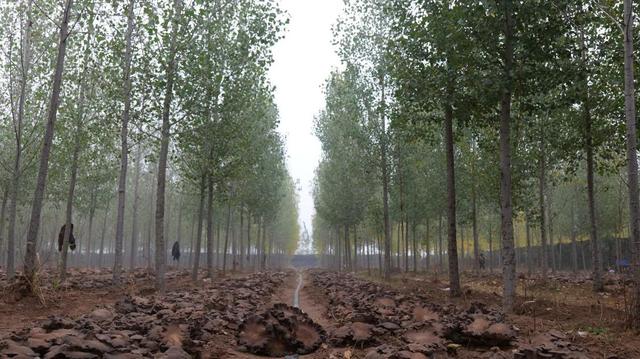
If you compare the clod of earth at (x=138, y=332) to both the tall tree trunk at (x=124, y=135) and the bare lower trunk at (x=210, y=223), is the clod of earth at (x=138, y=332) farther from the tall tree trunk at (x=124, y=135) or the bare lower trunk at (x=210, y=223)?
the bare lower trunk at (x=210, y=223)

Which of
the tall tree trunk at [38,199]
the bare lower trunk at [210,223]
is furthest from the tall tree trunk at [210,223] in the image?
the tall tree trunk at [38,199]

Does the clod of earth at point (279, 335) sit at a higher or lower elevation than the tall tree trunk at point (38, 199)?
lower

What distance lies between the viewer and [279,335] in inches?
262

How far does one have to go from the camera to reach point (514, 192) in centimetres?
2025

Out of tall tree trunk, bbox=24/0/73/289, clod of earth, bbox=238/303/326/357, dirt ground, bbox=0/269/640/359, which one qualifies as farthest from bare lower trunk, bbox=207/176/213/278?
clod of earth, bbox=238/303/326/357

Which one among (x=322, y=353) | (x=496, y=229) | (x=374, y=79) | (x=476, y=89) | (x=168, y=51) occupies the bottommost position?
(x=322, y=353)

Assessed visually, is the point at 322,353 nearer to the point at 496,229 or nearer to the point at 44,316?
the point at 44,316

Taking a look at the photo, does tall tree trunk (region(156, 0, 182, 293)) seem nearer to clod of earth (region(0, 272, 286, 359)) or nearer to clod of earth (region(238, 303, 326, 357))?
clod of earth (region(0, 272, 286, 359))

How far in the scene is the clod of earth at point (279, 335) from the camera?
6.48 m

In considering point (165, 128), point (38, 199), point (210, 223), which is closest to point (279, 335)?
→ point (38, 199)

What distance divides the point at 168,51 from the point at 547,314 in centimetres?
1247

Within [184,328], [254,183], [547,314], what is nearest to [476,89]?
[547,314]

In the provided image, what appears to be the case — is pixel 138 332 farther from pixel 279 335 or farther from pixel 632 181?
pixel 632 181

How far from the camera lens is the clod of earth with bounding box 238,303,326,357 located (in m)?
6.48
